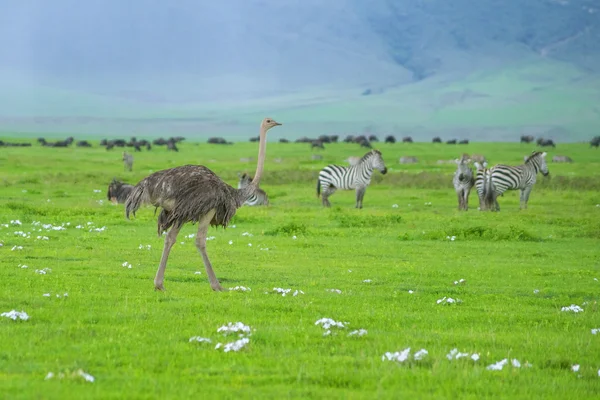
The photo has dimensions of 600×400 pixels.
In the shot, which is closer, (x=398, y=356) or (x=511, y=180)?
(x=398, y=356)

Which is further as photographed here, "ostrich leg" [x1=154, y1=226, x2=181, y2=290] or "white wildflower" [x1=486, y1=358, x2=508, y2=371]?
"ostrich leg" [x1=154, y1=226, x2=181, y2=290]

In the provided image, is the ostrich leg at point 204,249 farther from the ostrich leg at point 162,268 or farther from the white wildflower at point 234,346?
the white wildflower at point 234,346

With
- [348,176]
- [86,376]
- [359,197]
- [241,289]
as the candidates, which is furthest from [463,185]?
[86,376]

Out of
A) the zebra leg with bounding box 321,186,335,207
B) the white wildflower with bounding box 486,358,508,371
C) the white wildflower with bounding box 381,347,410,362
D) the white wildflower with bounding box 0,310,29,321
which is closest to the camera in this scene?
the white wildflower with bounding box 486,358,508,371

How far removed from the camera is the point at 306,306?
13211mm

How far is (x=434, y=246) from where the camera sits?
23578 mm

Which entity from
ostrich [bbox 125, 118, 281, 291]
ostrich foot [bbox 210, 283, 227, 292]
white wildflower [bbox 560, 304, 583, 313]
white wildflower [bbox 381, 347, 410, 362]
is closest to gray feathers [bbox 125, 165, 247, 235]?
ostrich [bbox 125, 118, 281, 291]

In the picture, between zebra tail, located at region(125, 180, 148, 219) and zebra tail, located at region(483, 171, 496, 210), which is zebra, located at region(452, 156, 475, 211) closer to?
zebra tail, located at region(483, 171, 496, 210)

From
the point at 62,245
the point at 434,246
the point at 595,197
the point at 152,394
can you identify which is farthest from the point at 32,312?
the point at 595,197

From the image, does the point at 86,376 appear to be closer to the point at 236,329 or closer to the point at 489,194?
the point at 236,329

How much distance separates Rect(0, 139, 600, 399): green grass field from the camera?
8875mm

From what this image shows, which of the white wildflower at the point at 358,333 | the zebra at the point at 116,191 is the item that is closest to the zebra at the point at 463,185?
the zebra at the point at 116,191

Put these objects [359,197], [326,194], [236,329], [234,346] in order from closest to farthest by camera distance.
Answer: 1. [234,346]
2. [236,329]
3. [359,197]
4. [326,194]

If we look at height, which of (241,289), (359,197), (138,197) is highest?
(138,197)
